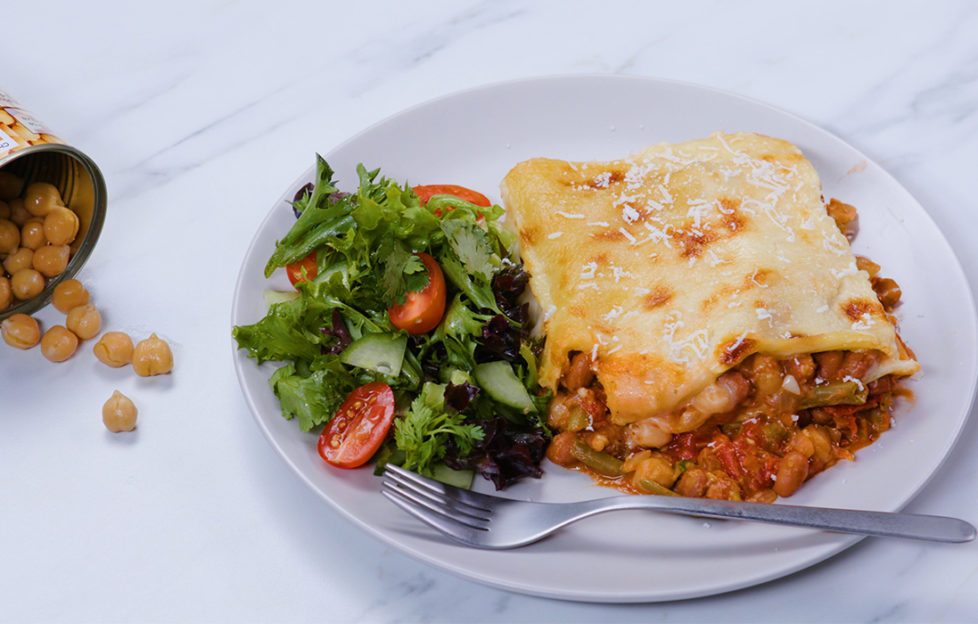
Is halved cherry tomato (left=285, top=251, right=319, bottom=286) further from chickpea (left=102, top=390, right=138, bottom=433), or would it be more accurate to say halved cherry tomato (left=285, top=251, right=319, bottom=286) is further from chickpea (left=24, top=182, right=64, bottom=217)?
chickpea (left=24, top=182, right=64, bottom=217)

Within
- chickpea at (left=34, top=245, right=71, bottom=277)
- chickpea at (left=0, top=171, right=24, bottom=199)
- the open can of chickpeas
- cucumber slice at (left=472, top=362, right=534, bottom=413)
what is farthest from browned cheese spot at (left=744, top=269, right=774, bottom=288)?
chickpea at (left=0, top=171, right=24, bottom=199)

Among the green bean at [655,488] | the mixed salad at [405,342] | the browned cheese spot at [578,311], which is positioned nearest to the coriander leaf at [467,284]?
the mixed salad at [405,342]

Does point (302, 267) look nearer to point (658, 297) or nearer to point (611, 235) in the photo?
point (611, 235)

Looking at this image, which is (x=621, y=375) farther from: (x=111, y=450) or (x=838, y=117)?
(x=838, y=117)

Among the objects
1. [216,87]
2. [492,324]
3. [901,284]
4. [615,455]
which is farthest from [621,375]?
[216,87]

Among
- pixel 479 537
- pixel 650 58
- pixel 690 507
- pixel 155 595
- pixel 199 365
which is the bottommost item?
pixel 155 595

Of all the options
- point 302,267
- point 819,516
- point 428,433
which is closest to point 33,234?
point 302,267
